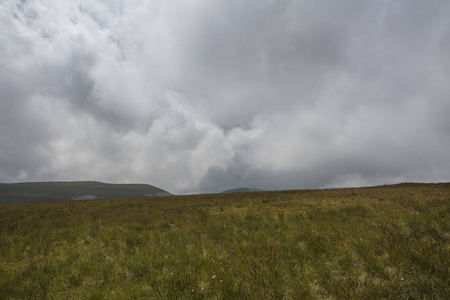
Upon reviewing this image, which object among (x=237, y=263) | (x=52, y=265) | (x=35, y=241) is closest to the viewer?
(x=237, y=263)

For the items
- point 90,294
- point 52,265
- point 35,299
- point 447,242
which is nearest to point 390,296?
point 447,242

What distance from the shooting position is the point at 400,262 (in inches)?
178

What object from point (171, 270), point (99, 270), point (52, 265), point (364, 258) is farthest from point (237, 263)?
point (52, 265)

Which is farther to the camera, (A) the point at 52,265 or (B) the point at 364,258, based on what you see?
(A) the point at 52,265

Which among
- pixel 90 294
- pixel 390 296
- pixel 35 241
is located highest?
pixel 390 296

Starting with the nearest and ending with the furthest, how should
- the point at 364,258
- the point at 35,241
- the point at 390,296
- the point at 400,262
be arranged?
the point at 390,296
the point at 400,262
the point at 364,258
the point at 35,241

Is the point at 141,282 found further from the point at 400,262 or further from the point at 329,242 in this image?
the point at 400,262

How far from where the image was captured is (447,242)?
213 inches

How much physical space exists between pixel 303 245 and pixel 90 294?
6161 mm

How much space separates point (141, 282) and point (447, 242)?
319 inches

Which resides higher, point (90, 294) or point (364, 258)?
point (364, 258)

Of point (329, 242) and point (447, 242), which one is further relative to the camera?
point (329, 242)

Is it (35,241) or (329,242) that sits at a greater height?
(329,242)

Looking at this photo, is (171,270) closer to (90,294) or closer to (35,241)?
(90,294)
